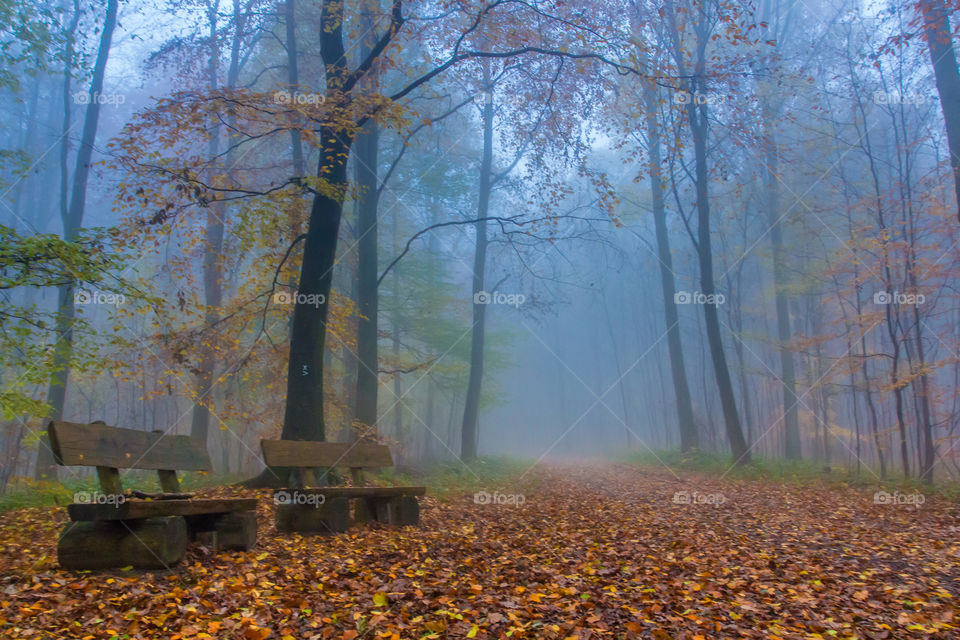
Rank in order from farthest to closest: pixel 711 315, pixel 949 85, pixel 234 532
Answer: pixel 711 315, pixel 949 85, pixel 234 532

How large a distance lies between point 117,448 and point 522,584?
308 centimetres

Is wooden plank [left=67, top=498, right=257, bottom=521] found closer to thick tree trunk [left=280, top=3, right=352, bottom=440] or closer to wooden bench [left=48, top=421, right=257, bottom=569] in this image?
wooden bench [left=48, top=421, right=257, bottom=569]

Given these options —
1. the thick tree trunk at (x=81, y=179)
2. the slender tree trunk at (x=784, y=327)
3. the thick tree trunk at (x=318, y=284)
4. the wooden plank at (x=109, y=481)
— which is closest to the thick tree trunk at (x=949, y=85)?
the slender tree trunk at (x=784, y=327)

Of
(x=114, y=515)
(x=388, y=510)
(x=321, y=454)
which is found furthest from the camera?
(x=388, y=510)

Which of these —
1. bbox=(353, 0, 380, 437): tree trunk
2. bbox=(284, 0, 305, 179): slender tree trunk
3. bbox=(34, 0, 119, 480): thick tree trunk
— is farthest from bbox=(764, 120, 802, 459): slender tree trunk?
bbox=(34, 0, 119, 480): thick tree trunk

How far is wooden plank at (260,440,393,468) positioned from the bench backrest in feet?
2.38

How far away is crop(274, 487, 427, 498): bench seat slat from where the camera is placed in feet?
18.7

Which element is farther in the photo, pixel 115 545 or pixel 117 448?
pixel 117 448

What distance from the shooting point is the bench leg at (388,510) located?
6.62 meters

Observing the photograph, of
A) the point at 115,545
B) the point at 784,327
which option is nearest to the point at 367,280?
the point at 115,545

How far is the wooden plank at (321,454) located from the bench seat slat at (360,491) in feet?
1.16

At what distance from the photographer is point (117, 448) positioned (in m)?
4.21

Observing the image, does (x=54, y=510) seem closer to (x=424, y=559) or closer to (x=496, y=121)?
(x=424, y=559)

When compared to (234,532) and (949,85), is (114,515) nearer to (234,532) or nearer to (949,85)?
(234,532)
